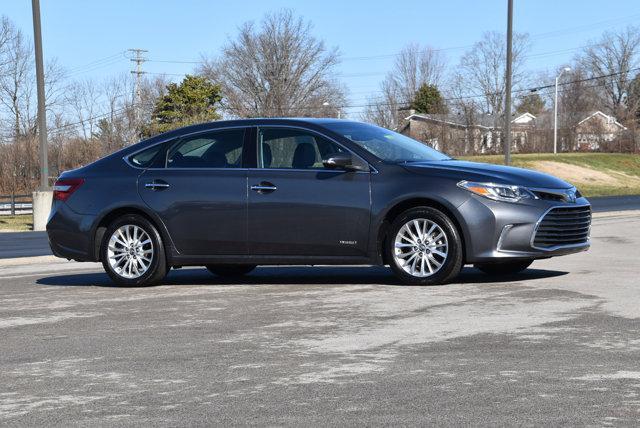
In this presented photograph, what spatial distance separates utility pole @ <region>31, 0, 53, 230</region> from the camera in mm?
26250

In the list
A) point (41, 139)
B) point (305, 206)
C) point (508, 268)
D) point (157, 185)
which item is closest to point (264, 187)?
point (305, 206)

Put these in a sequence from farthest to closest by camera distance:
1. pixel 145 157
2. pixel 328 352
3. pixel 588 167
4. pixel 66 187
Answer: pixel 588 167, pixel 66 187, pixel 145 157, pixel 328 352

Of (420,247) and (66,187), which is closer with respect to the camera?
(420,247)

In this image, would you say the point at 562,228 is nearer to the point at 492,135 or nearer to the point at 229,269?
the point at 229,269

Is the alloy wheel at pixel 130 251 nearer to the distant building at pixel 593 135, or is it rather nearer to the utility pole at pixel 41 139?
the utility pole at pixel 41 139

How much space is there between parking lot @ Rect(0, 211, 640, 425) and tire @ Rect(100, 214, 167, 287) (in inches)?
9.5

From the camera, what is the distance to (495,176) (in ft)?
32.4

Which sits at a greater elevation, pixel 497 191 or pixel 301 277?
pixel 497 191

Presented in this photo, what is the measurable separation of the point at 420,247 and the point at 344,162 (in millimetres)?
1077

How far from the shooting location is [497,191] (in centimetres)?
982

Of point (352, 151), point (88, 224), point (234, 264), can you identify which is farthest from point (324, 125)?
point (88, 224)

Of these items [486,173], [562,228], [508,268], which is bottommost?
[508,268]

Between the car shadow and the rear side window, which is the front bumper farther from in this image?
the rear side window

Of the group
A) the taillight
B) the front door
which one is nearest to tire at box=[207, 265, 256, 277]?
the front door
